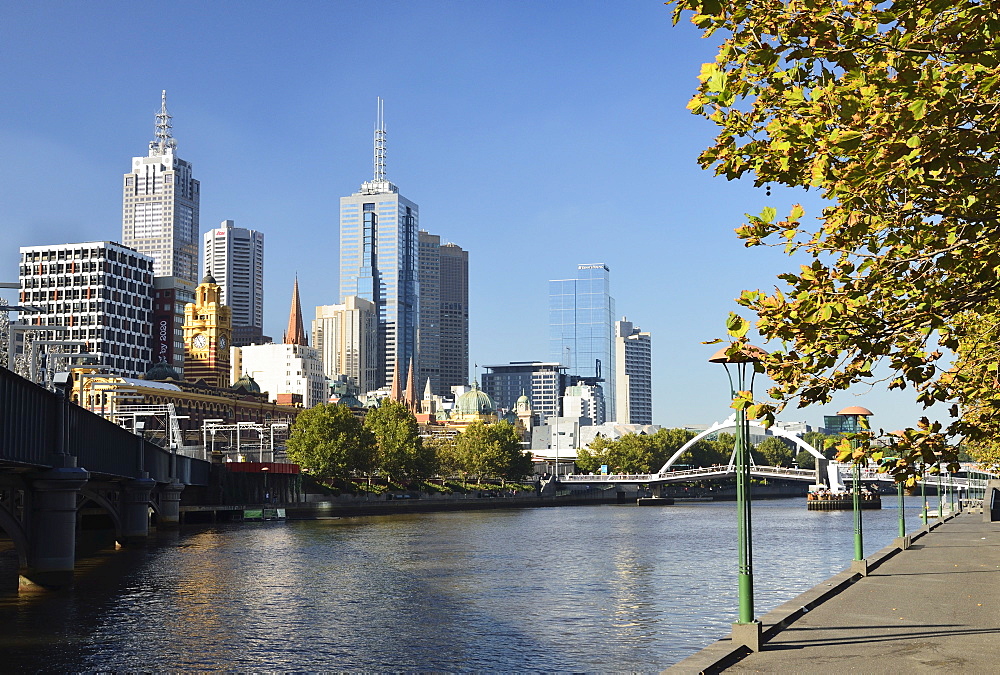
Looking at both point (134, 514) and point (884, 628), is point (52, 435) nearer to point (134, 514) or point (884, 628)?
point (884, 628)

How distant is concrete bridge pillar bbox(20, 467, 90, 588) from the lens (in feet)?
148

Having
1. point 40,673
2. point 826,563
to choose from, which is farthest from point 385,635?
point 826,563

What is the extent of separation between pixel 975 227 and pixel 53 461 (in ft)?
133

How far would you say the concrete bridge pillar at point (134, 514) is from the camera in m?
78.2

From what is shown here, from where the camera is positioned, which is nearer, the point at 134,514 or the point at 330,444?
the point at 134,514

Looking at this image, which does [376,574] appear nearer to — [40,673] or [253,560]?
[253,560]

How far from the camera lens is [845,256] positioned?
13.8 m

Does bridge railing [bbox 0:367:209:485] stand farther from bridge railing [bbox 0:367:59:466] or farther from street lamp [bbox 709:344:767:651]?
street lamp [bbox 709:344:767:651]

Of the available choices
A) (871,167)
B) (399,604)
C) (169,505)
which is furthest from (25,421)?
(169,505)

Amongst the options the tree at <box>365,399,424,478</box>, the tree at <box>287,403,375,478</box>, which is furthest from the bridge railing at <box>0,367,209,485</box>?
the tree at <box>365,399,424,478</box>

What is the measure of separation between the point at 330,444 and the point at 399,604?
367 feet

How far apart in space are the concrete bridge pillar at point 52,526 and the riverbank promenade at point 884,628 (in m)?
29.1

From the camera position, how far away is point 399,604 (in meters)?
45.1

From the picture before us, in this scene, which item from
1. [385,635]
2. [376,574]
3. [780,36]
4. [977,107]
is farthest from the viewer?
[376,574]
